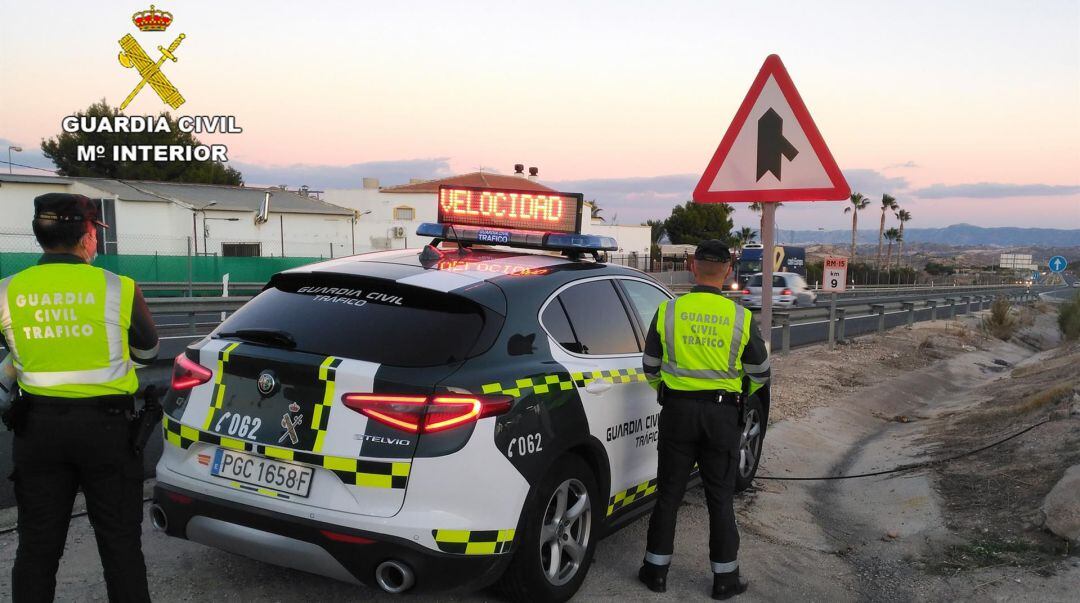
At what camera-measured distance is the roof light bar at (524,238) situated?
16.1 ft

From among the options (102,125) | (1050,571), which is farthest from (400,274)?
(102,125)

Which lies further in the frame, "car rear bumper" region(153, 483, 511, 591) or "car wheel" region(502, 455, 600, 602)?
"car wheel" region(502, 455, 600, 602)

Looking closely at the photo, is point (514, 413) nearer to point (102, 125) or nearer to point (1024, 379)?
point (1024, 379)

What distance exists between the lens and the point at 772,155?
5.41 m

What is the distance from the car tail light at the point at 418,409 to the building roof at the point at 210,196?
1369 inches

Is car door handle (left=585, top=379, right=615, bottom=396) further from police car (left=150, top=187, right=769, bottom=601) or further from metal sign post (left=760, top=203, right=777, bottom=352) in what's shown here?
metal sign post (left=760, top=203, right=777, bottom=352)

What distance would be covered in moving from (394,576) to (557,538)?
887mm

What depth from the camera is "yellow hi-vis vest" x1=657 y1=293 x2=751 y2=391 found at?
168 inches

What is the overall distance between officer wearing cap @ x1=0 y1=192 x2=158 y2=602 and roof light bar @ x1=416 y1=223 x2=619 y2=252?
6.41 ft

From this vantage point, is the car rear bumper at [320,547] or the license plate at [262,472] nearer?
the car rear bumper at [320,547]

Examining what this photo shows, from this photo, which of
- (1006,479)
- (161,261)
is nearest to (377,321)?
(1006,479)

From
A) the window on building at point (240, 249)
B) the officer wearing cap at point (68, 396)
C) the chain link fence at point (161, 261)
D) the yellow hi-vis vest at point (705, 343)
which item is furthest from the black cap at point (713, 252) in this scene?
the window on building at point (240, 249)

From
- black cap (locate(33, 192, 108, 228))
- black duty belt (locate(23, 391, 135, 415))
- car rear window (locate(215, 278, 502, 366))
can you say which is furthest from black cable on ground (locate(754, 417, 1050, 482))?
black cap (locate(33, 192, 108, 228))

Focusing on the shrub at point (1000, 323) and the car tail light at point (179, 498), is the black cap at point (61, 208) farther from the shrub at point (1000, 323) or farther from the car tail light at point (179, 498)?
the shrub at point (1000, 323)
